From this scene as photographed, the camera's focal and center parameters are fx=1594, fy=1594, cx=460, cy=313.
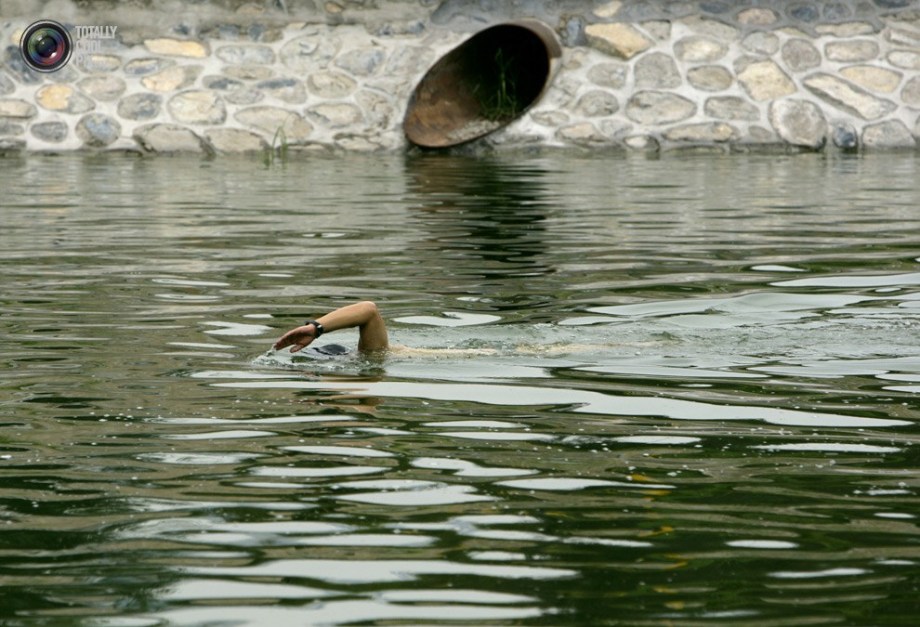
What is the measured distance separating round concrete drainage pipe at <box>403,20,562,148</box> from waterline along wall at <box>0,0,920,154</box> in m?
0.19

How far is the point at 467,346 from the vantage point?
24.2ft

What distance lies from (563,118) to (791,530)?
588 inches

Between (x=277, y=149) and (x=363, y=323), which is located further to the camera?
(x=277, y=149)

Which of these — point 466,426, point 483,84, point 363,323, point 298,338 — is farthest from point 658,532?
point 483,84

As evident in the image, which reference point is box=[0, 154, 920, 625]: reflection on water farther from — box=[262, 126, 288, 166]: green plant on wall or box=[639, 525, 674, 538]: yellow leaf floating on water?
box=[262, 126, 288, 166]: green plant on wall

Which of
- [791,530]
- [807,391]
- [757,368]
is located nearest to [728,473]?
[791,530]

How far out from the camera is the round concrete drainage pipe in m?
18.8

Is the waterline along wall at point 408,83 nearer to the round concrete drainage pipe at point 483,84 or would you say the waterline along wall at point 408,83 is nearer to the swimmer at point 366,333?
the round concrete drainage pipe at point 483,84

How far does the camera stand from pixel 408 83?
745 inches
